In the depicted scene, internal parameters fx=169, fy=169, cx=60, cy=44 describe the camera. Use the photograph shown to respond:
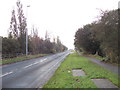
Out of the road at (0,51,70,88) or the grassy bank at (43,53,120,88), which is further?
the road at (0,51,70,88)

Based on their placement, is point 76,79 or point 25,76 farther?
point 25,76

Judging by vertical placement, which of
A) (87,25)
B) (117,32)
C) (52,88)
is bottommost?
(52,88)

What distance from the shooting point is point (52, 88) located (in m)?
7.48

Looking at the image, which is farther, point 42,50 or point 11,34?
point 42,50

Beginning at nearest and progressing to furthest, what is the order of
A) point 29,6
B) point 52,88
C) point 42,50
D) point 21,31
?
point 52,88
point 29,6
point 21,31
point 42,50

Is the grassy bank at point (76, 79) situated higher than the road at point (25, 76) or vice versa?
the grassy bank at point (76, 79)

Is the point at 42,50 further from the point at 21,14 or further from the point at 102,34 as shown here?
the point at 102,34

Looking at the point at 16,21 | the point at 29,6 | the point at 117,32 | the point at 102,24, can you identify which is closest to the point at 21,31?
the point at 16,21

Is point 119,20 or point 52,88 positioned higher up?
point 119,20

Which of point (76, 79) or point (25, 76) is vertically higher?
point (76, 79)

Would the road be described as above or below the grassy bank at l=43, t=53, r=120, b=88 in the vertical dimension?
below

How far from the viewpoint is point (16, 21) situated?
44.6m

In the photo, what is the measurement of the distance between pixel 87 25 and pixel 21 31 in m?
18.9

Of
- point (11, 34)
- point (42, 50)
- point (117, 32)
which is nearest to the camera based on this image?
point (117, 32)
